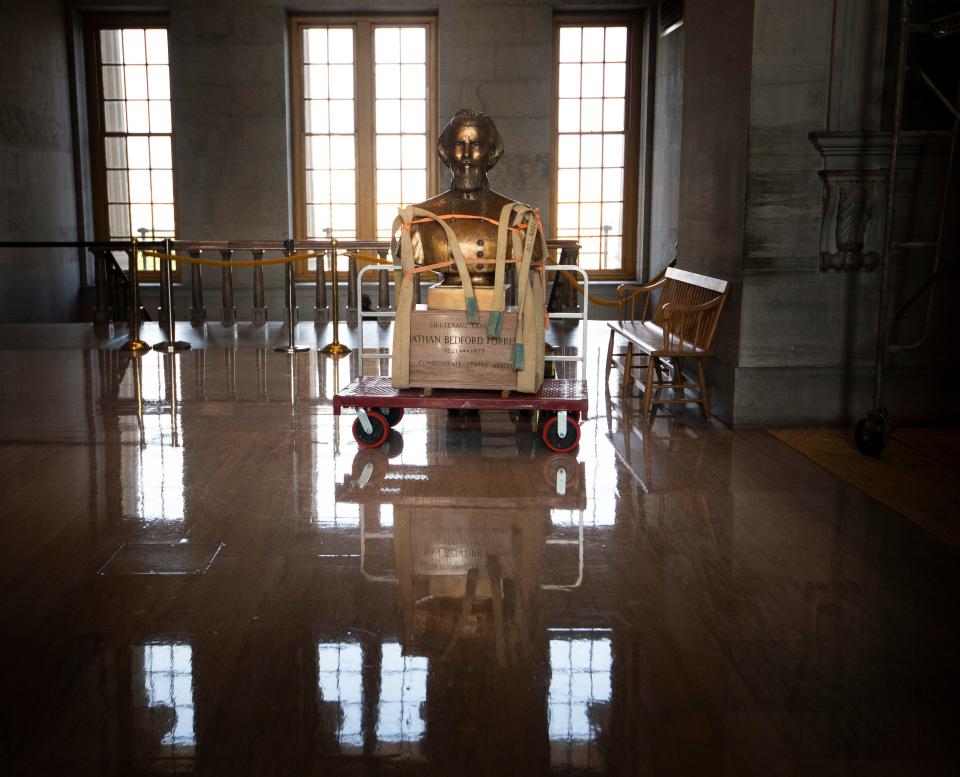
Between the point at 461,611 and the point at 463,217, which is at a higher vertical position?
the point at 463,217

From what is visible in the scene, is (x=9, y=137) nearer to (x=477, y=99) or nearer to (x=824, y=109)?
(x=477, y=99)

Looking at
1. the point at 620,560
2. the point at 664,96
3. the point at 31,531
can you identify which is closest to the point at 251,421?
the point at 31,531

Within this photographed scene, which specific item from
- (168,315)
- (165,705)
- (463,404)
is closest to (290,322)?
(168,315)

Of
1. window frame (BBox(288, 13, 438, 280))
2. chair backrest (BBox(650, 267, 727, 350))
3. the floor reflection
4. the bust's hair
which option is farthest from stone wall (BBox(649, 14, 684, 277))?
the floor reflection

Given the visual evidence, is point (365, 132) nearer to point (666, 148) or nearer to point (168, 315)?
point (666, 148)

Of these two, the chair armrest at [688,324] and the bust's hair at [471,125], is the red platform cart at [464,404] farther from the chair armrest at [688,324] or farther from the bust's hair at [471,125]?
the bust's hair at [471,125]

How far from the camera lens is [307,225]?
47.0ft

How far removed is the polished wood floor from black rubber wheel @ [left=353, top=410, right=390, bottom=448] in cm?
7

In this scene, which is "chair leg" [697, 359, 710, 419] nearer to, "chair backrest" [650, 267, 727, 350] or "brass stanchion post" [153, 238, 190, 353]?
"chair backrest" [650, 267, 727, 350]

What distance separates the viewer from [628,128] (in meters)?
14.1

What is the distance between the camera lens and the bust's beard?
19.1ft

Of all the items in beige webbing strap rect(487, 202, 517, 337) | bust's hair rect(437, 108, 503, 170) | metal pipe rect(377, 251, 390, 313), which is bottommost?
metal pipe rect(377, 251, 390, 313)

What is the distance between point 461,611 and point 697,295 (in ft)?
13.6

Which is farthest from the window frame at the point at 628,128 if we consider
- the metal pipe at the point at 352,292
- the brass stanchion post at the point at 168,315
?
the brass stanchion post at the point at 168,315
